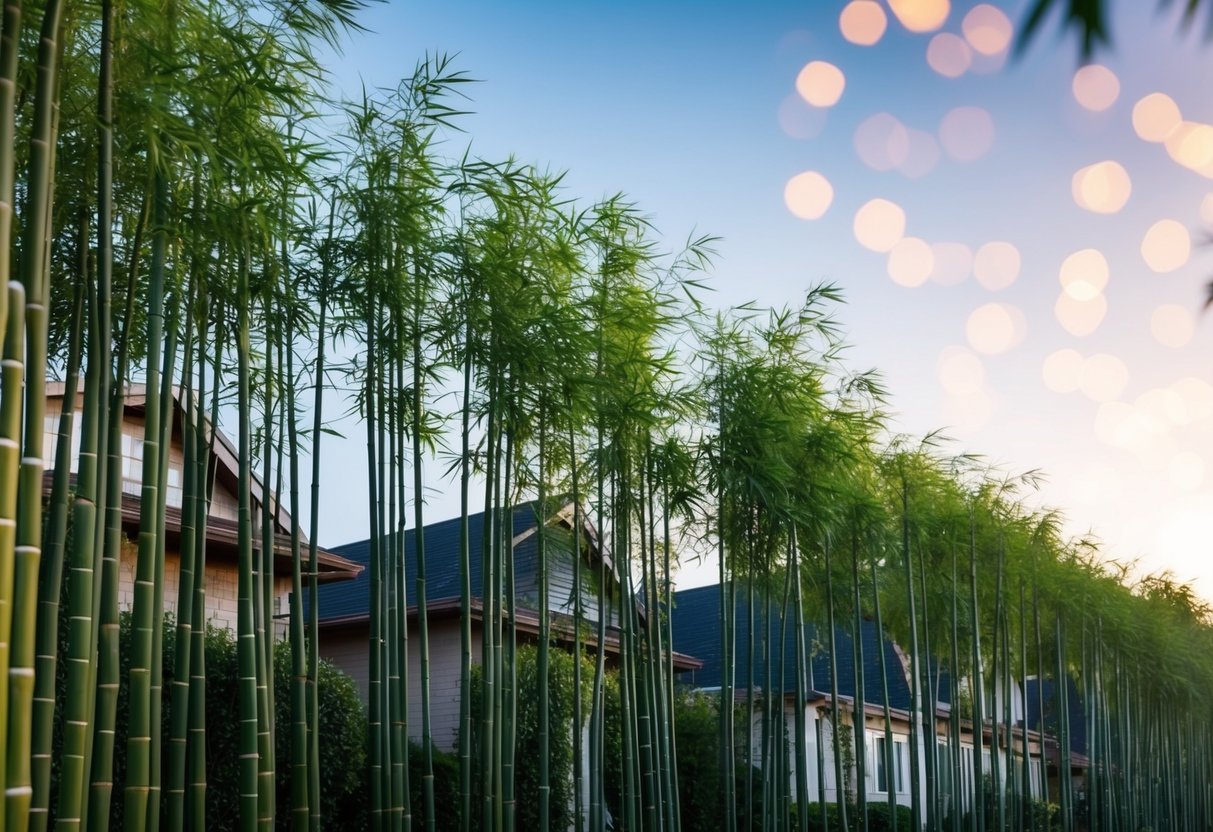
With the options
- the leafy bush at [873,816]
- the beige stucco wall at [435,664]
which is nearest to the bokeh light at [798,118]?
the beige stucco wall at [435,664]

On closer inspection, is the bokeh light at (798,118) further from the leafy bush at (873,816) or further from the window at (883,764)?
the window at (883,764)

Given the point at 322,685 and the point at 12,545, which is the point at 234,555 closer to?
the point at 322,685

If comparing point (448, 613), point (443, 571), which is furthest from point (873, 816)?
point (448, 613)

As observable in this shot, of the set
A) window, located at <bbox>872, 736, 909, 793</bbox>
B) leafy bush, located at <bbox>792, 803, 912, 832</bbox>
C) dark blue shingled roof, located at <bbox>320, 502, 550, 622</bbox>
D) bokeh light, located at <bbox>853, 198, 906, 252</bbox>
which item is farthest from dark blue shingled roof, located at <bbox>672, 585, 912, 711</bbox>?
bokeh light, located at <bbox>853, 198, 906, 252</bbox>

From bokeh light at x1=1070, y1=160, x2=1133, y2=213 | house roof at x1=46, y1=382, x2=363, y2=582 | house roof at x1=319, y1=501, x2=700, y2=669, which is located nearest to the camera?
bokeh light at x1=1070, y1=160, x2=1133, y2=213

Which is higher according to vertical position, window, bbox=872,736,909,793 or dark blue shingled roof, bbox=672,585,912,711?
dark blue shingled roof, bbox=672,585,912,711

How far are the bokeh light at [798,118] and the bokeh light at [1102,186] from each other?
204 centimetres

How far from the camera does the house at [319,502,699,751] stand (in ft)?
41.9

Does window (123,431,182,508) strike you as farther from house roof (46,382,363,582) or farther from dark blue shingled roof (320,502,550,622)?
dark blue shingled roof (320,502,550,622)

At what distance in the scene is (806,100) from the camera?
486 cm

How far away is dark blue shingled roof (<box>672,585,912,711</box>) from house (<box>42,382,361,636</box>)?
919 cm

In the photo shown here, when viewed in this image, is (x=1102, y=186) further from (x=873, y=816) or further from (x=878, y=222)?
(x=873, y=816)

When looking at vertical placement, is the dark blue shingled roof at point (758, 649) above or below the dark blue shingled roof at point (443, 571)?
below

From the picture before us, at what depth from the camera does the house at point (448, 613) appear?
503 inches
